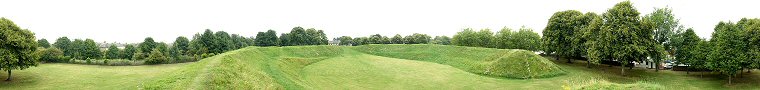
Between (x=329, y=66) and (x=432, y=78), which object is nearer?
(x=432, y=78)

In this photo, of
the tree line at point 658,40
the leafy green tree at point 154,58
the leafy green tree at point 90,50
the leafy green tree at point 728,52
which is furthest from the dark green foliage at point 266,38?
the leafy green tree at point 728,52

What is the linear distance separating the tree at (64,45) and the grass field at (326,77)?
45768 mm

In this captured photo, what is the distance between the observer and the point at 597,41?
41.6m

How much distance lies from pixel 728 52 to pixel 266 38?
Answer: 69.6 meters

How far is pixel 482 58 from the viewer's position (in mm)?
49844

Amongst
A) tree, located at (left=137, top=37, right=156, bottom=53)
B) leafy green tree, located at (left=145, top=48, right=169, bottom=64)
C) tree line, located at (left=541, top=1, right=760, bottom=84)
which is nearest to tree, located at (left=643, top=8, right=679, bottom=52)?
tree line, located at (left=541, top=1, right=760, bottom=84)

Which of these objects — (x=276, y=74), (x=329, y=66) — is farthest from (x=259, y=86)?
(x=329, y=66)

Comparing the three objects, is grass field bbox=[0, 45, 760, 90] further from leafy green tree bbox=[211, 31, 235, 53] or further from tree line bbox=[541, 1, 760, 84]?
leafy green tree bbox=[211, 31, 235, 53]

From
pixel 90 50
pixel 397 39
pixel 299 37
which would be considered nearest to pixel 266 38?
pixel 299 37

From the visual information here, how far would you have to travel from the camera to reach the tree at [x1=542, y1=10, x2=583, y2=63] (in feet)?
155

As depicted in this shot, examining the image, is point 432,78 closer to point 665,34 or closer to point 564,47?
point 564,47

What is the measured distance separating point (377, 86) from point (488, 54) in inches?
848

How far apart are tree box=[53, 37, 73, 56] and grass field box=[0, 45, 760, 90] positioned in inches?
1802

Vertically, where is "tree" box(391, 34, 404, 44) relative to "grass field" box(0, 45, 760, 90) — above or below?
above
